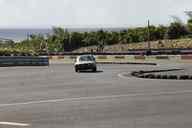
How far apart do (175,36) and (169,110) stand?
93.6 meters

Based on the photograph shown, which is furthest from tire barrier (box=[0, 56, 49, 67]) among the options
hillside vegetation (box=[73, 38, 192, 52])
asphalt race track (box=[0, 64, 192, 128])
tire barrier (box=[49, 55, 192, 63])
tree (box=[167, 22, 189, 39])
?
tree (box=[167, 22, 189, 39])

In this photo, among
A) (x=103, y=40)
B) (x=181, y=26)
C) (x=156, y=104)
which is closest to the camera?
(x=156, y=104)

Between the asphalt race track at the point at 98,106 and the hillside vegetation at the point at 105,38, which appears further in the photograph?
the hillside vegetation at the point at 105,38

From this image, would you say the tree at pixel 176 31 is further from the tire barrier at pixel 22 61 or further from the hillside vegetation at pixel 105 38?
the tire barrier at pixel 22 61

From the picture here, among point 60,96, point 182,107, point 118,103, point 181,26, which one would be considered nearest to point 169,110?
point 182,107

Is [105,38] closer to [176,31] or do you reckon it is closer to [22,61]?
[176,31]

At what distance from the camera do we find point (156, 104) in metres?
19.9

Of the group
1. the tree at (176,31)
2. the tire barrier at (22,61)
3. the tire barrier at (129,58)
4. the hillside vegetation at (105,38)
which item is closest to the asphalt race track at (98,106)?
the tire barrier at (22,61)

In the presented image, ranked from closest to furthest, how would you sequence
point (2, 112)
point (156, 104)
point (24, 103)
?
1. point (2, 112)
2. point (156, 104)
3. point (24, 103)

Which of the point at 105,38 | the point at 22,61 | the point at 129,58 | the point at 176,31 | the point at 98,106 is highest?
the point at 176,31

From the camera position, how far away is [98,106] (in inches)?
773

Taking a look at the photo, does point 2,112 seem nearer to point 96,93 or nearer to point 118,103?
point 118,103

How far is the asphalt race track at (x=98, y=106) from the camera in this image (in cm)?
1568

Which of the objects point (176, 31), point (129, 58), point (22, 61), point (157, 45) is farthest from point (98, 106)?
point (176, 31)
